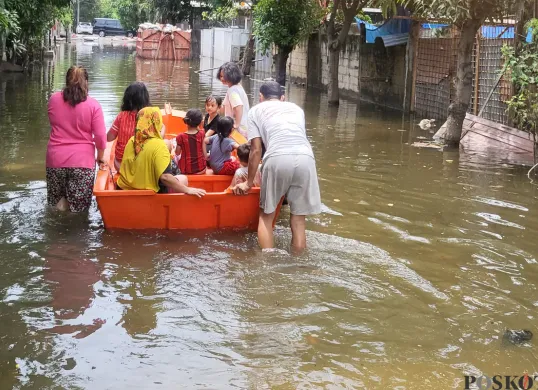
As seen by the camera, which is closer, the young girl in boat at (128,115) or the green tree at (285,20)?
the young girl in boat at (128,115)

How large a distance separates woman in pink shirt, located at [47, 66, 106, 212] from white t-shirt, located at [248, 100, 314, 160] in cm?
170

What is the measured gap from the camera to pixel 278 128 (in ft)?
21.0

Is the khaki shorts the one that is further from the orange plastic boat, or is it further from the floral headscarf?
the floral headscarf

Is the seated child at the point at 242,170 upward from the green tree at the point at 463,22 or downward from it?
downward

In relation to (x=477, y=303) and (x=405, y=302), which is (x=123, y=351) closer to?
(x=405, y=302)

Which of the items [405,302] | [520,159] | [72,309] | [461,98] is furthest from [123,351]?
[461,98]

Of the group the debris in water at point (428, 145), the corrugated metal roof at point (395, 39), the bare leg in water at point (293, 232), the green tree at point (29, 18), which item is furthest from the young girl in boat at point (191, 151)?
the corrugated metal roof at point (395, 39)

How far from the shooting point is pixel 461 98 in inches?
483

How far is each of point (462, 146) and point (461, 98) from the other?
0.80m

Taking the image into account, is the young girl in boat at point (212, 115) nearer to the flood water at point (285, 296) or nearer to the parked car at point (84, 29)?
the flood water at point (285, 296)

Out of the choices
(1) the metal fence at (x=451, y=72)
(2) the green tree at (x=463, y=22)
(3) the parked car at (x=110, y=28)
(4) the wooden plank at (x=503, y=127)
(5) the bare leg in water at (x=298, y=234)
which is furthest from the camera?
(3) the parked car at (x=110, y=28)

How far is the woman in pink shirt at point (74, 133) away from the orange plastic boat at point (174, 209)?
0.28m

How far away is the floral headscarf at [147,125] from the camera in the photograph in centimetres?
683

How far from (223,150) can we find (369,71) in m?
13.5
